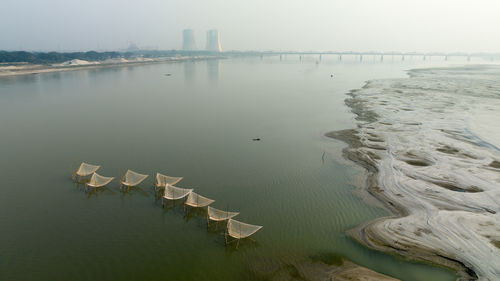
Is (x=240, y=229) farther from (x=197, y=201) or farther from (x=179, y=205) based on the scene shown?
(x=179, y=205)

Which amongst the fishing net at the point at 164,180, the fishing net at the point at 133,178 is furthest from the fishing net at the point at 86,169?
the fishing net at the point at 164,180

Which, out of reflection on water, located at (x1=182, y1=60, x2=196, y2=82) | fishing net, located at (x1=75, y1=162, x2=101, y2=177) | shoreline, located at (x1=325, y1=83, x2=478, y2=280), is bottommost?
shoreline, located at (x1=325, y1=83, x2=478, y2=280)

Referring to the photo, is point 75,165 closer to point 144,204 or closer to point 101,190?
point 101,190

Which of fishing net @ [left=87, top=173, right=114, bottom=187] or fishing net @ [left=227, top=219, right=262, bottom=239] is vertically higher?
fishing net @ [left=87, top=173, right=114, bottom=187]

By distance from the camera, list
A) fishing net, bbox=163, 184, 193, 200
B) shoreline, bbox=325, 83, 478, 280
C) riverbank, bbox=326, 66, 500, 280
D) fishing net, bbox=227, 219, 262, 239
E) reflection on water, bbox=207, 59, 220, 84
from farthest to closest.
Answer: reflection on water, bbox=207, 59, 220, 84
fishing net, bbox=163, 184, 193, 200
fishing net, bbox=227, 219, 262, 239
riverbank, bbox=326, 66, 500, 280
shoreline, bbox=325, 83, 478, 280

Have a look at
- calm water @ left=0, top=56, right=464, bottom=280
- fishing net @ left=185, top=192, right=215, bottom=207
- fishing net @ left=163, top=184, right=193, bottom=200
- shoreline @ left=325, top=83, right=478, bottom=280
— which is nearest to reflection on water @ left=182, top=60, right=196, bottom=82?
calm water @ left=0, top=56, right=464, bottom=280

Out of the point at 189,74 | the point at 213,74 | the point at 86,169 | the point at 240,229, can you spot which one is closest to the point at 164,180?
the point at 86,169

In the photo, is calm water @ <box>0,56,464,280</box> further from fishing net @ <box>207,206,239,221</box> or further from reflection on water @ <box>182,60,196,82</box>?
reflection on water @ <box>182,60,196,82</box>
